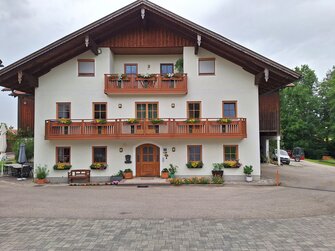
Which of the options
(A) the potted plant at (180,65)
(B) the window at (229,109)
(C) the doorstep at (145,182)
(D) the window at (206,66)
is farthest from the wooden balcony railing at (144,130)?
(A) the potted plant at (180,65)

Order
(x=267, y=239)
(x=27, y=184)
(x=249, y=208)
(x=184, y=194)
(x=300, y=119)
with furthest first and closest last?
1. (x=300, y=119)
2. (x=27, y=184)
3. (x=184, y=194)
4. (x=249, y=208)
5. (x=267, y=239)

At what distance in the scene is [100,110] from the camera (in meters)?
17.6

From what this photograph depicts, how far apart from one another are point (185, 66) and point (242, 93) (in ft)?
13.3

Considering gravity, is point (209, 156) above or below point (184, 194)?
above

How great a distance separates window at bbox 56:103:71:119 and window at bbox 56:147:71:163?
206cm

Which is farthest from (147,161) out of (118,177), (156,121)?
(156,121)

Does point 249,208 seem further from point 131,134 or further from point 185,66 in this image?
point 185,66

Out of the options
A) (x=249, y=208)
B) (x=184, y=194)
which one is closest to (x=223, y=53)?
(x=184, y=194)

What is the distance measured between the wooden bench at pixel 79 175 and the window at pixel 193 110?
24.0ft

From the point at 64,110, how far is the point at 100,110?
232cm

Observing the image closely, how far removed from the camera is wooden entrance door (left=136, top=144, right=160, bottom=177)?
17.5m

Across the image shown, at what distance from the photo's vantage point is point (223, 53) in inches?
683

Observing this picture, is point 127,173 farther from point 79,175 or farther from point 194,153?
point 194,153

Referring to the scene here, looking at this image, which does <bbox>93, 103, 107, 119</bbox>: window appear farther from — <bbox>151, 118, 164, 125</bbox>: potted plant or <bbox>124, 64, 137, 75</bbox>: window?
<bbox>151, 118, 164, 125</bbox>: potted plant
